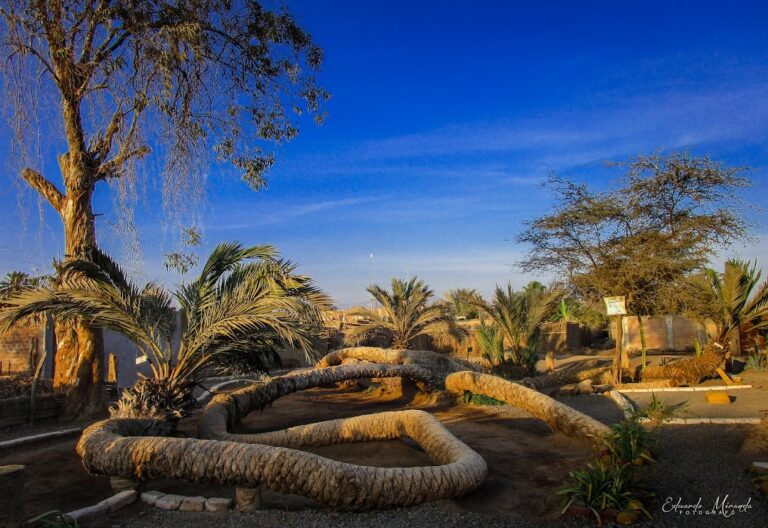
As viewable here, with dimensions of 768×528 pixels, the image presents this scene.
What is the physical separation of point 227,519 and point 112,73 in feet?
26.6

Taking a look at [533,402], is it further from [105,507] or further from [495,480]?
[105,507]

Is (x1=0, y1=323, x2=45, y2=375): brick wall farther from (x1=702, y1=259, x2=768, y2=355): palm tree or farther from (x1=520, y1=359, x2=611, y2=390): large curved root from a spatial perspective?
(x1=702, y1=259, x2=768, y2=355): palm tree

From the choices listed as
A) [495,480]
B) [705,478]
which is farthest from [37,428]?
[705,478]

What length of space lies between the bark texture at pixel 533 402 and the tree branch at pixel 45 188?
26.0 ft

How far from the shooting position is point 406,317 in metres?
17.0

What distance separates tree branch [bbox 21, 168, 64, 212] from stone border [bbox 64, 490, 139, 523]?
6707mm

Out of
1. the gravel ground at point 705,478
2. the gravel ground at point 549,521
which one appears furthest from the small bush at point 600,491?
the gravel ground at point 705,478

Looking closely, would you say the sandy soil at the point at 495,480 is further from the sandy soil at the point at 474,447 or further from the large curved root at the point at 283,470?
the large curved root at the point at 283,470

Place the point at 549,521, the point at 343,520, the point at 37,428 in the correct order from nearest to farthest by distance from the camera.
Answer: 1. the point at 549,521
2. the point at 343,520
3. the point at 37,428

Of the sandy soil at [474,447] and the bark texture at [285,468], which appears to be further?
the sandy soil at [474,447]

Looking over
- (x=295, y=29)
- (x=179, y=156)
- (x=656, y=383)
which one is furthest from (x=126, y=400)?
(x=656, y=383)

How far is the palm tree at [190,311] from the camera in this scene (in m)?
7.77

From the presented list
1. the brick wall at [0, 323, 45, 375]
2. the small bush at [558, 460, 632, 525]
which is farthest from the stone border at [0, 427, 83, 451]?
the small bush at [558, 460, 632, 525]

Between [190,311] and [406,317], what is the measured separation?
9432mm
